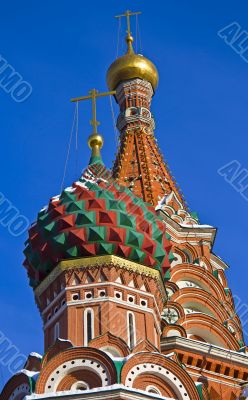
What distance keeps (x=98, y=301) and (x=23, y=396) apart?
2139 mm

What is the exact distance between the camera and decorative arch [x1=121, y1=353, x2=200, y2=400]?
52.9 feet

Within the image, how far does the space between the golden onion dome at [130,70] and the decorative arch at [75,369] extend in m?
11.9

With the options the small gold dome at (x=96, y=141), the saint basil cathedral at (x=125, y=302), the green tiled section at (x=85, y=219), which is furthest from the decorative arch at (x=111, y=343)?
the small gold dome at (x=96, y=141)

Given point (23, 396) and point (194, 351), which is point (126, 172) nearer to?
point (194, 351)

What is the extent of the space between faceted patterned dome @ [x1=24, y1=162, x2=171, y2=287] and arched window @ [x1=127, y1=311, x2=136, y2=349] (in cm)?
110

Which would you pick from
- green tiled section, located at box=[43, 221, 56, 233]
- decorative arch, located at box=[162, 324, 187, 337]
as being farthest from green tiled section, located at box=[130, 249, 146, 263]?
decorative arch, located at box=[162, 324, 187, 337]

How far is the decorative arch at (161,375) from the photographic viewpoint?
634 inches

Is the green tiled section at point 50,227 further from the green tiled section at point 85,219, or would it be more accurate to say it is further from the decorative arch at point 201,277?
the decorative arch at point 201,277

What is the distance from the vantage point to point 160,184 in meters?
23.6

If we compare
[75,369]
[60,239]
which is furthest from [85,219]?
[75,369]

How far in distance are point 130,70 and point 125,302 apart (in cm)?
1036

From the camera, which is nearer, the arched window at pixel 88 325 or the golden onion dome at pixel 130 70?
the arched window at pixel 88 325

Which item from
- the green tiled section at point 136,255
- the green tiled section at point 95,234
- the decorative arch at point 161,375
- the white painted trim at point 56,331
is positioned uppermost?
the green tiled section at point 136,255

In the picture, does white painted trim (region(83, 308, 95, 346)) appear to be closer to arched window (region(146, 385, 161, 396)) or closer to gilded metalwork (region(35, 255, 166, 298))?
gilded metalwork (region(35, 255, 166, 298))
